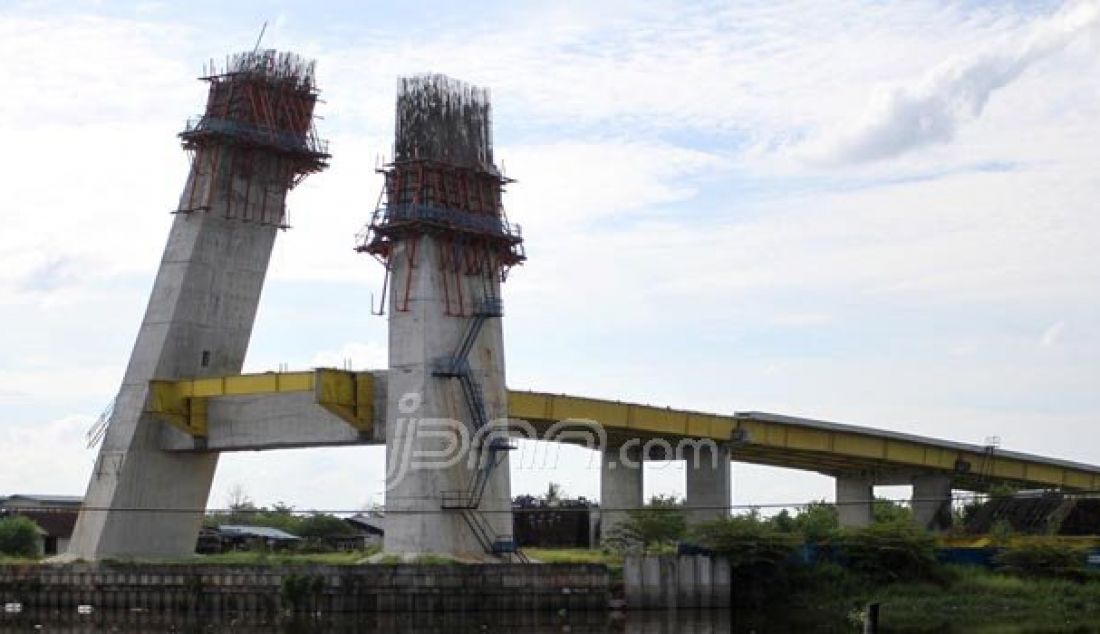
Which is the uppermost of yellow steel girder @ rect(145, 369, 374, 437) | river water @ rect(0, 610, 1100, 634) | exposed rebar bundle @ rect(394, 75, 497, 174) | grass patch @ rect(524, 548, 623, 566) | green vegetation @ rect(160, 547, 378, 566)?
exposed rebar bundle @ rect(394, 75, 497, 174)

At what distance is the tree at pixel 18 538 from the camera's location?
80812 mm

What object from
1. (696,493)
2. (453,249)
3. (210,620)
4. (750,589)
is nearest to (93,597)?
(210,620)

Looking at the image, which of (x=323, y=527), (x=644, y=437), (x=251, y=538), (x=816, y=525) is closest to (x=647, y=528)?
(x=644, y=437)

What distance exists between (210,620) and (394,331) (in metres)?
13.0

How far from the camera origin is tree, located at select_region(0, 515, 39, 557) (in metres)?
80.8

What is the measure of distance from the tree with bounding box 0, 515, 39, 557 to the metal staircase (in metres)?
25.5

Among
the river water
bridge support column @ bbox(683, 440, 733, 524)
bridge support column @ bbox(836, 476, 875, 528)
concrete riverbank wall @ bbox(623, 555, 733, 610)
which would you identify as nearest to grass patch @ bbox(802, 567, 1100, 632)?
the river water

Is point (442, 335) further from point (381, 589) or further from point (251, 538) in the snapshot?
point (251, 538)

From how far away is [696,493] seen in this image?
285 feet

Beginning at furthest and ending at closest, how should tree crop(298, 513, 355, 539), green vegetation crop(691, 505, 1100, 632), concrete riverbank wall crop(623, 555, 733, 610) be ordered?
tree crop(298, 513, 355, 539)
concrete riverbank wall crop(623, 555, 733, 610)
green vegetation crop(691, 505, 1100, 632)

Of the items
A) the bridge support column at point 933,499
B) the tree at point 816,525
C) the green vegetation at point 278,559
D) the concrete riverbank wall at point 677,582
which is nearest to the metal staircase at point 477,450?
the green vegetation at point 278,559

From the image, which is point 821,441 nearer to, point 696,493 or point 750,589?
point 696,493

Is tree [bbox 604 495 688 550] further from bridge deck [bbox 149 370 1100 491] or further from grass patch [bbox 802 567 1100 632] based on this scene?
grass patch [bbox 802 567 1100 632]

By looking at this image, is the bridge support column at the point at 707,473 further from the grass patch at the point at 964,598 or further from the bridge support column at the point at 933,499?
the grass patch at the point at 964,598
